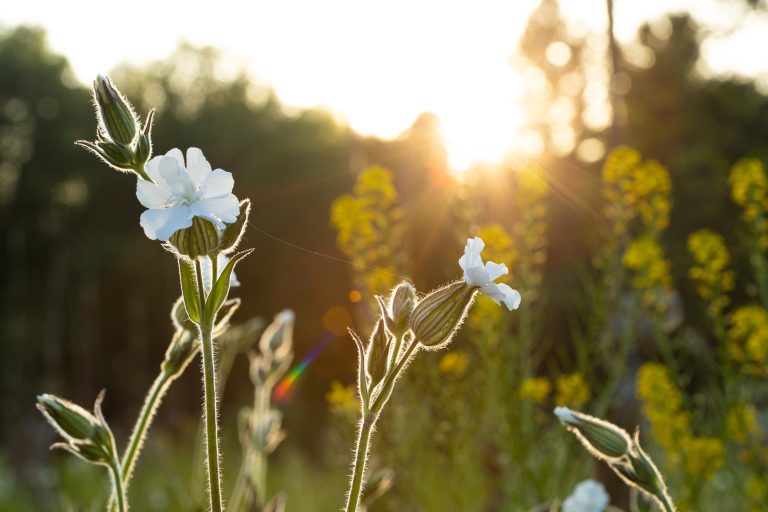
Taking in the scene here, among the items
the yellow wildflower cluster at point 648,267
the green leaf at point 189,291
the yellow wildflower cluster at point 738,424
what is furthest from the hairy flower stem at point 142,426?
the yellow wildflower cluster at point 648,267

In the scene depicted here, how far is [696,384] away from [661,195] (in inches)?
231

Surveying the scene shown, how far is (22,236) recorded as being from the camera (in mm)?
11477

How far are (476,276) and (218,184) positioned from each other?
0.28 meters

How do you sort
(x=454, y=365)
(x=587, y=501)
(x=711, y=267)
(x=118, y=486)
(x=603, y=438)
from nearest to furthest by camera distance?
(x=118, y=486) → (x=603, y=438) → (x=587, y=501) → (x=711, y=267) → (x=454, y=365)

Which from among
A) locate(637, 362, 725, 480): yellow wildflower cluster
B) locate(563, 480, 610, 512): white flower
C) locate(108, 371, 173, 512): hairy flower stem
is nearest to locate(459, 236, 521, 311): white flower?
locate(108, 371, 173, 512): hairy flower stem

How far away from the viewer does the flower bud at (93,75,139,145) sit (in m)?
0.87

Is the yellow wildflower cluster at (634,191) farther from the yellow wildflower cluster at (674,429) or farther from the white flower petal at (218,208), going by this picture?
the white flower petal at (218,208)

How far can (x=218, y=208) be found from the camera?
777mm

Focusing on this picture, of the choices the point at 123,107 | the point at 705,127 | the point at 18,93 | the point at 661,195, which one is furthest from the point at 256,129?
the point at 123,107

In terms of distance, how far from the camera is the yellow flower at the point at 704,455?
6.98ft

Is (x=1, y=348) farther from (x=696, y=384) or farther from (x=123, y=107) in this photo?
(x=123, y=107)

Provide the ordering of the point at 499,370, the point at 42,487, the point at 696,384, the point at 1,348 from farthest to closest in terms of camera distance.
A: the point at 1,348 → the point at 696,384 → the point at 42,487 → the point at 499,370

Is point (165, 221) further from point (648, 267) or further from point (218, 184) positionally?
point (648, 267)

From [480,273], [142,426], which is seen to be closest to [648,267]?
[480,273]
